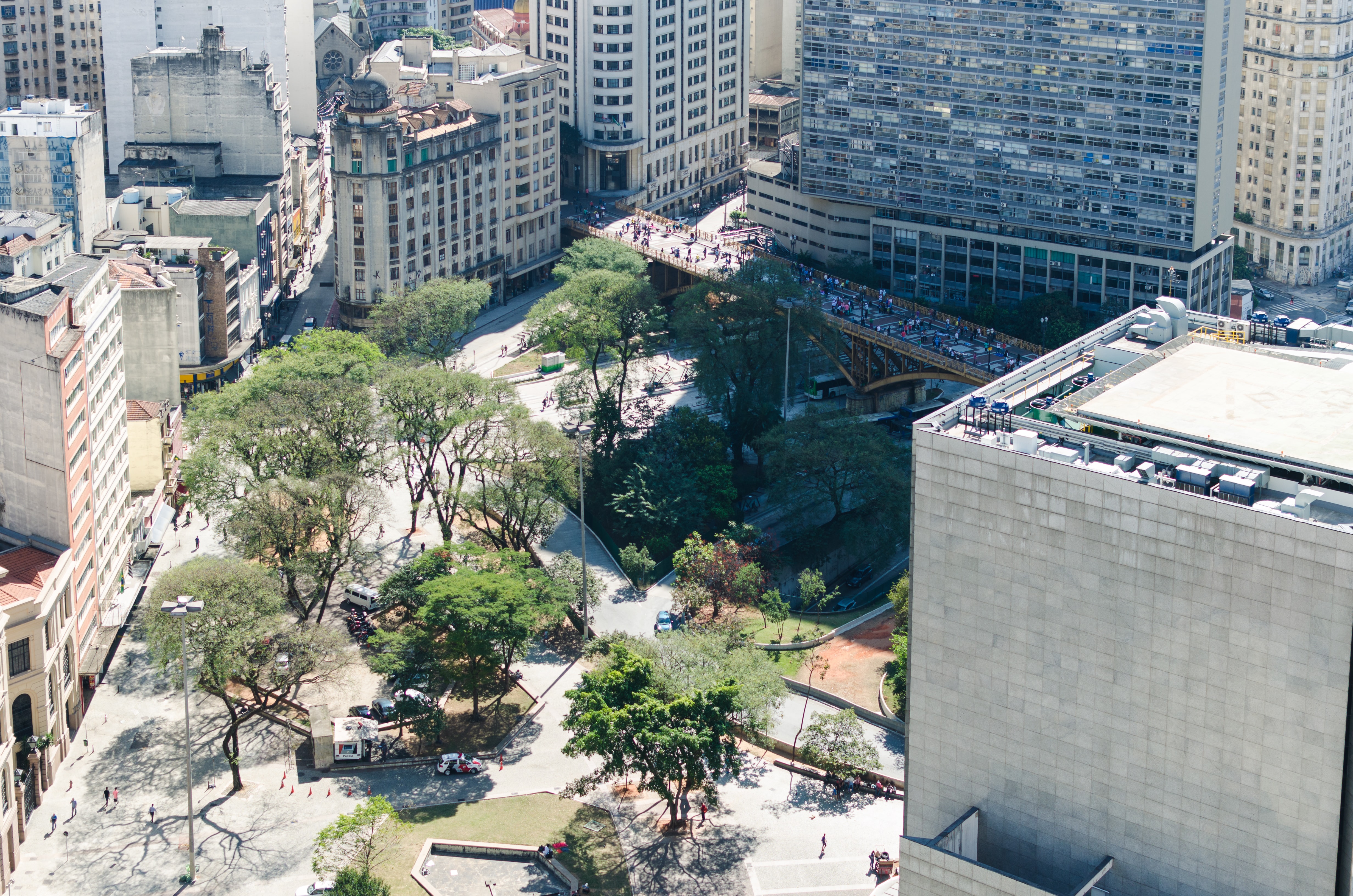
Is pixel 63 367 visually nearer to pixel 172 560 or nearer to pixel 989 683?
pixel 172 560

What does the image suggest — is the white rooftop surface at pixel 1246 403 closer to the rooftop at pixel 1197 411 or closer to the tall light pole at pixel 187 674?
the rooftop at pixel 1197 411

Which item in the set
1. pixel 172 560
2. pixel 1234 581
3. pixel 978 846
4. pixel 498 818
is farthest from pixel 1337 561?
pixel 172 560

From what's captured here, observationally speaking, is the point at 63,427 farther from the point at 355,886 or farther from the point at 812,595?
the point at 812,595

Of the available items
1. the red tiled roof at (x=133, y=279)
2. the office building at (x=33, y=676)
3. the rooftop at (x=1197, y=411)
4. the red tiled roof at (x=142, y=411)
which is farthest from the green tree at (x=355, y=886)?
the red tiled roof at (x=133, y=279)

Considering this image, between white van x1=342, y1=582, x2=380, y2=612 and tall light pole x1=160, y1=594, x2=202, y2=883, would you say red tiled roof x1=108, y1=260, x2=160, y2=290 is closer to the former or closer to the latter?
white van x1=342, y1=582, x2=380, y2=612

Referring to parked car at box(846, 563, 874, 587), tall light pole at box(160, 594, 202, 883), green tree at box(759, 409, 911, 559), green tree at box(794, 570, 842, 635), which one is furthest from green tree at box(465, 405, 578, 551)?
tall light pole at box(160, 594, 202, 883)
